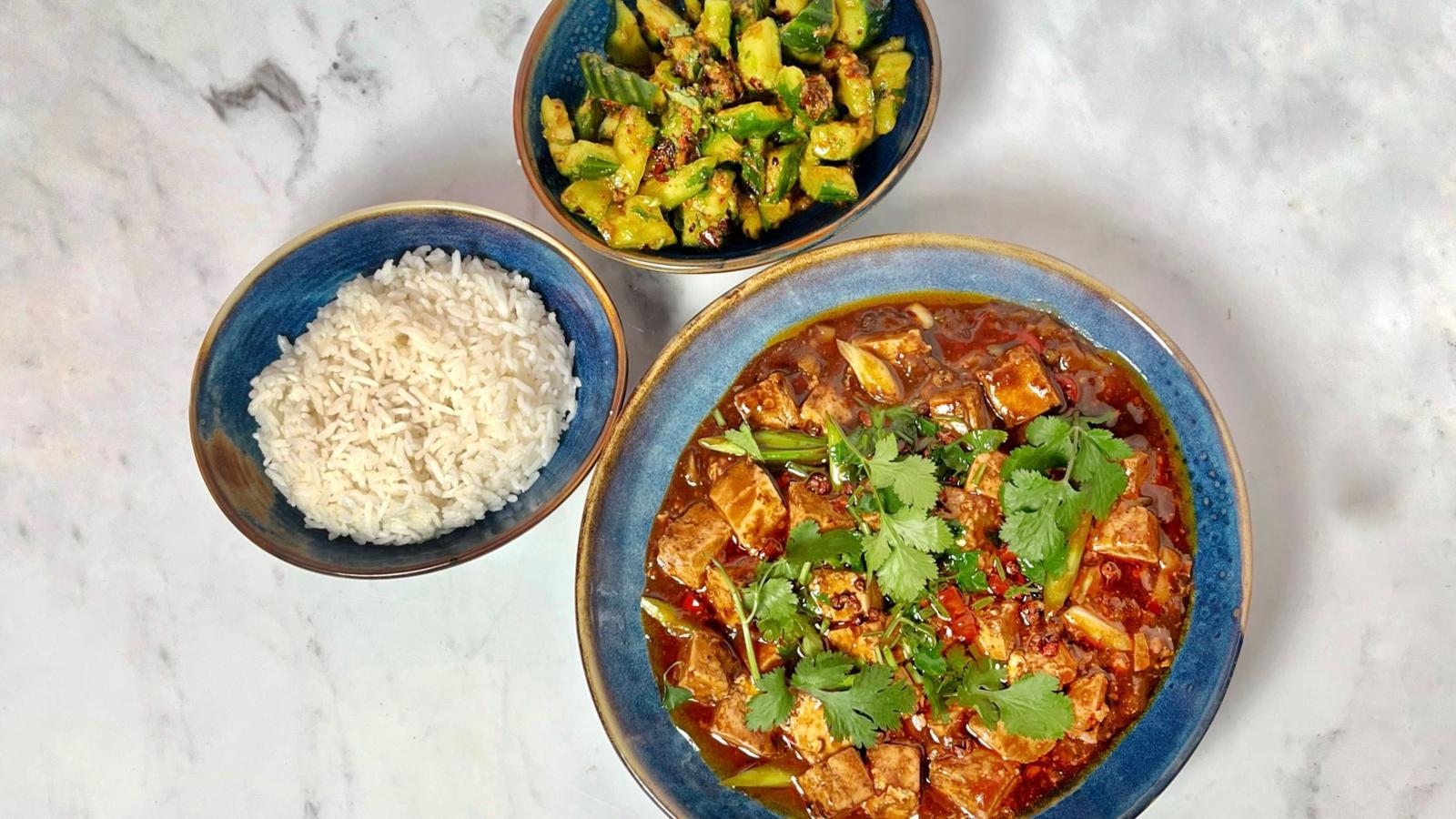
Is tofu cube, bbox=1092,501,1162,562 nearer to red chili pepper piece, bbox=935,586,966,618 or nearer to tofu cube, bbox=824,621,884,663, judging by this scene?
red chili pepper piece, bbox=935,586,966,618

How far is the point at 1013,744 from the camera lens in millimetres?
2727

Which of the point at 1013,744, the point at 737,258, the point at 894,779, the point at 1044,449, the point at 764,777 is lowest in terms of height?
the point at 764,777

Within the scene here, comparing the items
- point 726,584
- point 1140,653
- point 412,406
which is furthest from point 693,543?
point 1140,653

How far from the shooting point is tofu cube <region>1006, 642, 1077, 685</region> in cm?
269

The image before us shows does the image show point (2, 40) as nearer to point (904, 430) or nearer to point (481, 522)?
point (481, 522)

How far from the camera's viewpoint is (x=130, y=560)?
3.32m

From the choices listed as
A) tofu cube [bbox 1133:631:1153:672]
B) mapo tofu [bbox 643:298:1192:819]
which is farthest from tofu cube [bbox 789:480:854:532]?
tofu cube [bbox 1133:631:1153:672]

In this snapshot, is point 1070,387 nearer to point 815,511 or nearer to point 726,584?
point 815,511

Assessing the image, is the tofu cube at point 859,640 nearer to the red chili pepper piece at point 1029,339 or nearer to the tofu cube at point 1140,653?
the tofu cube at point 1140,653

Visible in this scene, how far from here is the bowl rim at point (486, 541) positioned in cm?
289

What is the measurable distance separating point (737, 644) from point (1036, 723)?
2.62 feet

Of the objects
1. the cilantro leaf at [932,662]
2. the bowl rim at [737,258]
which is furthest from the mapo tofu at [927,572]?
the bowl rim at [737,258]

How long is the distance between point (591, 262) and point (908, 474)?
121cm

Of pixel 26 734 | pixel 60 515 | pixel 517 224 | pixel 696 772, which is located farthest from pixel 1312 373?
pixel 26 734
